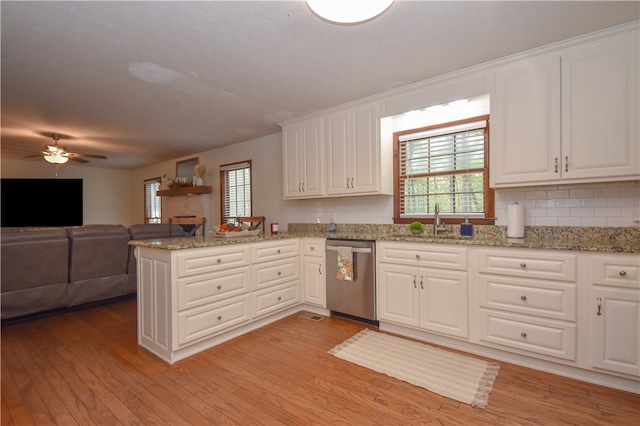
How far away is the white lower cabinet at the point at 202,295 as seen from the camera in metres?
2.43

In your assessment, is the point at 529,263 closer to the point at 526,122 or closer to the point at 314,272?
the point at 526,122

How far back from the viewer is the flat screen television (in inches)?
239

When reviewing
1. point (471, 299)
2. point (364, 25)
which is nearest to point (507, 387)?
point (471, 299)

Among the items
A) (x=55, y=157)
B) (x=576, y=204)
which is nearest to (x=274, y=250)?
(x=576, y=204)

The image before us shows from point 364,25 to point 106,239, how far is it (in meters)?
3.81

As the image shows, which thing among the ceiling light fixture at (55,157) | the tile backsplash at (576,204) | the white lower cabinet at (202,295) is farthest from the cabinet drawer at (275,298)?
the ceiling light fixture at (55,157)

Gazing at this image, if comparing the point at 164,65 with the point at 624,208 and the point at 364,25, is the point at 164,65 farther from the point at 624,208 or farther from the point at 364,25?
the point at 624,208

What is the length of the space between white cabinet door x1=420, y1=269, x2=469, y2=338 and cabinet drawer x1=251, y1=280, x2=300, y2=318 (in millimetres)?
1461

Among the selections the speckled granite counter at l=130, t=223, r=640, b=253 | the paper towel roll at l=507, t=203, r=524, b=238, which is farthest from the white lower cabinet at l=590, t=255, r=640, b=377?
the paper towel roll at l=507, t=203, r=524, b=238

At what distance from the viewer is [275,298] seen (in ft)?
10.8

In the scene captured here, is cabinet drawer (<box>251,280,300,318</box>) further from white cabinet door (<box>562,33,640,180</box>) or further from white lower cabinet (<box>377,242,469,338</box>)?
white cabinet door (<box>562,33,640,180</box>)

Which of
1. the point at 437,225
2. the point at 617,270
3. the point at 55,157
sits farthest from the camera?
the point at 55,157

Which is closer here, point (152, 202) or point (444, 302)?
point (444, 302)

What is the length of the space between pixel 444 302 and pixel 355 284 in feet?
2.94
